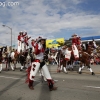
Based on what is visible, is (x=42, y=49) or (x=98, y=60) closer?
(x=42, y=49)

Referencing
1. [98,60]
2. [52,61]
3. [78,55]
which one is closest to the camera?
[78,55]

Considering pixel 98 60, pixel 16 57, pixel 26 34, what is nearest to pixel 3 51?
pixel 16 57

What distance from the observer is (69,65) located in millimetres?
17047

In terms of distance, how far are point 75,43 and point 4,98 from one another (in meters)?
8.16

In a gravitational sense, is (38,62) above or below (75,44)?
below

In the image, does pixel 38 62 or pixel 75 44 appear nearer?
pixel 38 62

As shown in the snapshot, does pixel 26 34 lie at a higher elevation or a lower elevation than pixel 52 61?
higher

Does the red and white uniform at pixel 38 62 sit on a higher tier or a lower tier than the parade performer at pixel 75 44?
lower

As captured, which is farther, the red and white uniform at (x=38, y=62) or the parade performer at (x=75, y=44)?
the parade performer at (x=75, y=44)

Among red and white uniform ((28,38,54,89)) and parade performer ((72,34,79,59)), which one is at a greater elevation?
parade performer ((72,34,79,59))

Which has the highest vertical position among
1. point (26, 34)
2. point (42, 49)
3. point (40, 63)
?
point (26, 34)

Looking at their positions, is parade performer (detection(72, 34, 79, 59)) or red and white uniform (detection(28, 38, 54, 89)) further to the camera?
parade performer (detection(72, 34, 79, 59))

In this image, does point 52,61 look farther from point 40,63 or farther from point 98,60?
point 40,63

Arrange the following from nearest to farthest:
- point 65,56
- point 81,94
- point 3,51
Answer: point 81,94, point 65,56, point 3,51
